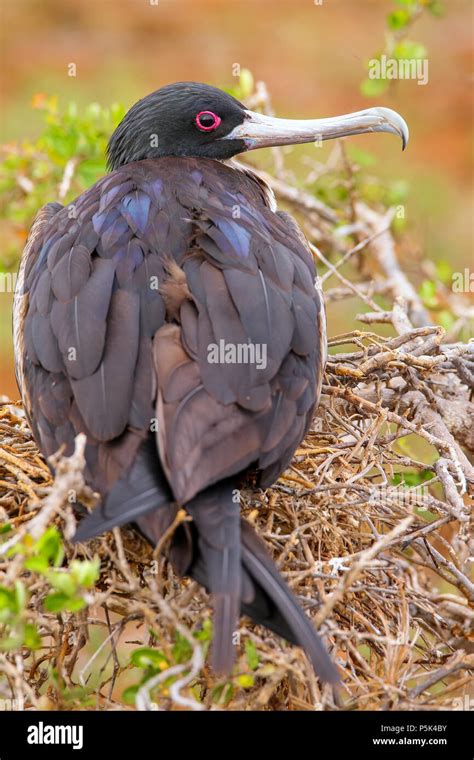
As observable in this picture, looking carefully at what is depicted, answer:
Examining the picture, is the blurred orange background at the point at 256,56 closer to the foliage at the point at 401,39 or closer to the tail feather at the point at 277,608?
the foliage at the point at 401,39

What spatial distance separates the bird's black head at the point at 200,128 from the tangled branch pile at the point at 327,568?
1.67 feet

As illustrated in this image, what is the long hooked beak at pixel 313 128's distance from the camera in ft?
11.6

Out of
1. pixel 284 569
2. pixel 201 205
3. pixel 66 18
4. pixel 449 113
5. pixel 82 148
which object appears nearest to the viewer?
pixel 284 569

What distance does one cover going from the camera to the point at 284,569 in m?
2.61

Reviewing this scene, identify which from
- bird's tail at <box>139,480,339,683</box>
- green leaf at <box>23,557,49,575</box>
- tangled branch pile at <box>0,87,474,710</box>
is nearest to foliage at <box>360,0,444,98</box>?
tangled branch pile at <box>0,87,474,710</box>

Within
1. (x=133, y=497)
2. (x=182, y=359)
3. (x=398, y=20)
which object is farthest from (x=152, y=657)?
(x=398, y=20)

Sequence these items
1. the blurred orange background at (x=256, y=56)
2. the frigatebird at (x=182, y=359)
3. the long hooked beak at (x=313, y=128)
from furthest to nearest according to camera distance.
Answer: the blurred orange background at (x=256, y=56), the long hooked beak at (x=313, y=128), the frigatebird at (x=182, y=359)

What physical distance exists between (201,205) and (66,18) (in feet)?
34.1

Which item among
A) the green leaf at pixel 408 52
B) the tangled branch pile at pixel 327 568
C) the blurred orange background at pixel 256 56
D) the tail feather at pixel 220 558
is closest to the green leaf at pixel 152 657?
the tangled branch pile at pixel 327 568

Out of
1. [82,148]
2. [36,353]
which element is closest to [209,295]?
[36,353]

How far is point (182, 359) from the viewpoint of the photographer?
2.54 meters

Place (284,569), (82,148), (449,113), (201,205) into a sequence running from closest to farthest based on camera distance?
1. (284,569)
2. (201,205)
3. (82,148)
4. (449,113)
